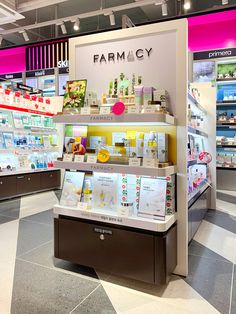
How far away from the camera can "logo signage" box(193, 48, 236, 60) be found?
20.3 ft

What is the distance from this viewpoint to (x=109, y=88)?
238 cm

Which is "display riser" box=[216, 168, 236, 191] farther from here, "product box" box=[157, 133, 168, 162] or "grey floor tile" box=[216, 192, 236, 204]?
"product box" box=[157, 133, 168, 162]

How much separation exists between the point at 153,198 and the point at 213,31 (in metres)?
6.08

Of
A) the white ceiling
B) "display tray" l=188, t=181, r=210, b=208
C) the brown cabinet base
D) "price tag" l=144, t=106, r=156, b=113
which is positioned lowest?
the brown cabinet base

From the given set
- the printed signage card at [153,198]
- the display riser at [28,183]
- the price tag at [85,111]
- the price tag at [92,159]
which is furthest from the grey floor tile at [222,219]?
the display riser at [28,183]

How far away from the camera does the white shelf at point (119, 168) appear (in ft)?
6.22

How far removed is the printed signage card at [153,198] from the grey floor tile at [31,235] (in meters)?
1.44

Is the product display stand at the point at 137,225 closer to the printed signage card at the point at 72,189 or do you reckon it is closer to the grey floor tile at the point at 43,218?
the printed signage card at the point at 72,189

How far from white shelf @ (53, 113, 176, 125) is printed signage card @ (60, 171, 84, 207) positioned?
0.50 m

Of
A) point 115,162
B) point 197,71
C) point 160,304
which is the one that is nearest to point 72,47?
point 115,162

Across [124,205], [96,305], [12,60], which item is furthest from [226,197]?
[12,60]

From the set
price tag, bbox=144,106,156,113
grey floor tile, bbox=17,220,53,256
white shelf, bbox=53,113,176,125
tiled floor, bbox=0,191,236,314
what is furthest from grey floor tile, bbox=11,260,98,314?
price tag, bbox=144,106,156,113

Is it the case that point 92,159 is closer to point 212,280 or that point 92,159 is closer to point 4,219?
point 212,280

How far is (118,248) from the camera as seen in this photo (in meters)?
2.06
